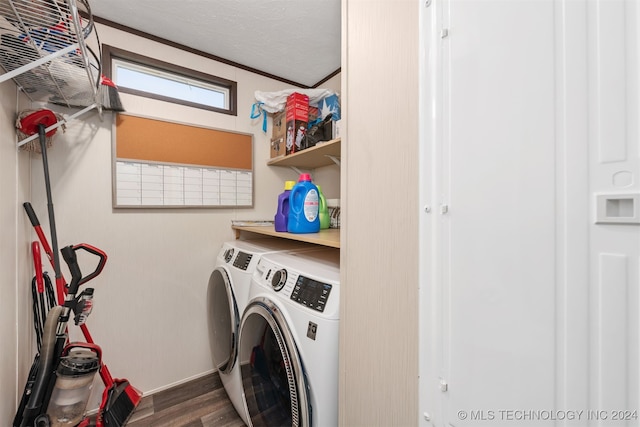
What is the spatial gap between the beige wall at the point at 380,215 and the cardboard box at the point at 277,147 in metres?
1.07

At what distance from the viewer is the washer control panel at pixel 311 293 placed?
0.91 meters

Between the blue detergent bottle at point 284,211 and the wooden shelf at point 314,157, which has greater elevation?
the wooden shelf at point 314,157

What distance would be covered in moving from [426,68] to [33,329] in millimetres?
2170

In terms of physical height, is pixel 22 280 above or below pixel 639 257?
below

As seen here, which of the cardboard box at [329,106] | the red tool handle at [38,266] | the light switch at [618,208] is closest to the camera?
the light switch at [618,208]

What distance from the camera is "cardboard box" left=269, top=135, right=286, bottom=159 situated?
187 cm

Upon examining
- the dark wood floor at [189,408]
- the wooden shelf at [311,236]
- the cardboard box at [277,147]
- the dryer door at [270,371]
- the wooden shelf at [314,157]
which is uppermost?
the cardboard box at [277,147]

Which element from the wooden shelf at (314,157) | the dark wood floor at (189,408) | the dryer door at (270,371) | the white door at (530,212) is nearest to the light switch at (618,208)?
the white door at (530,212)

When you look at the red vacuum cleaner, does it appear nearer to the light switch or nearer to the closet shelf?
the closet shelf

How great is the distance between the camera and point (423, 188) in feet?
1.96

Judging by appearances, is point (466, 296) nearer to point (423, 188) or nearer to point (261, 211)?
point (423, 188)

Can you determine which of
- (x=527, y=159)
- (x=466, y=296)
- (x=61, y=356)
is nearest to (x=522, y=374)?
(x=466, y=296)

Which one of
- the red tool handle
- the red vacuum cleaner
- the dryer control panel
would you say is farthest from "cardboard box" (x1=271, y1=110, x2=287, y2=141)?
the red tool handle

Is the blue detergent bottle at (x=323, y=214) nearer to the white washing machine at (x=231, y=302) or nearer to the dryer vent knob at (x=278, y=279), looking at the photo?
the white washing machine at (x=231, y=302)
